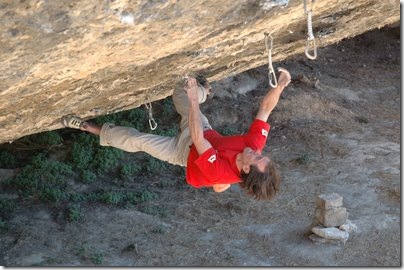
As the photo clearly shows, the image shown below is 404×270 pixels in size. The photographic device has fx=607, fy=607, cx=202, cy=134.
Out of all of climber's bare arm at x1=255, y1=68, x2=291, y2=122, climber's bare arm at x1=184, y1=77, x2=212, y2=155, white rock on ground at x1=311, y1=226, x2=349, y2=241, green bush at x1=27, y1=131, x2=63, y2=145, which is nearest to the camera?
climber's bare arm at x1=184, y1=77, x2=212, y2=155

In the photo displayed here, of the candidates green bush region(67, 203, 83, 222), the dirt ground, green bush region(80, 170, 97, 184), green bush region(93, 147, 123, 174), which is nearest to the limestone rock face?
the dirt ground

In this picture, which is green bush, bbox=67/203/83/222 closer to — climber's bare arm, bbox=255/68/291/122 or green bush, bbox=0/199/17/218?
green bush, bbox=0/199/17/218

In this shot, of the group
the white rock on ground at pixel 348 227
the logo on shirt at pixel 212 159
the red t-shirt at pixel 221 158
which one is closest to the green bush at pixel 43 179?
the white rock on ground at pixel 348 227

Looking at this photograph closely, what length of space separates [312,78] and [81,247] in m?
5.90

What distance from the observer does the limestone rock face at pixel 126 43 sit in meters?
2.66

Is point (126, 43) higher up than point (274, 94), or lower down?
higher up

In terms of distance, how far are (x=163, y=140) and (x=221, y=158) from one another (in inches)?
30.1

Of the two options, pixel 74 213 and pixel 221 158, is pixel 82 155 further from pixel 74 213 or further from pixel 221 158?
pixel 221 158

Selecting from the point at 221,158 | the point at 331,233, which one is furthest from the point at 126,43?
the point at 331,233

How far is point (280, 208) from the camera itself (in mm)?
8711

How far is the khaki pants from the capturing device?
441cm

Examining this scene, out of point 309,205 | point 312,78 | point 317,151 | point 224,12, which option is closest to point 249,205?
point 309,205

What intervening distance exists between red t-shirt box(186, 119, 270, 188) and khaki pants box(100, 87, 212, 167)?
Result: 1.04 feet

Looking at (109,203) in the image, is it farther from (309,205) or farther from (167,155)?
(167,155)
